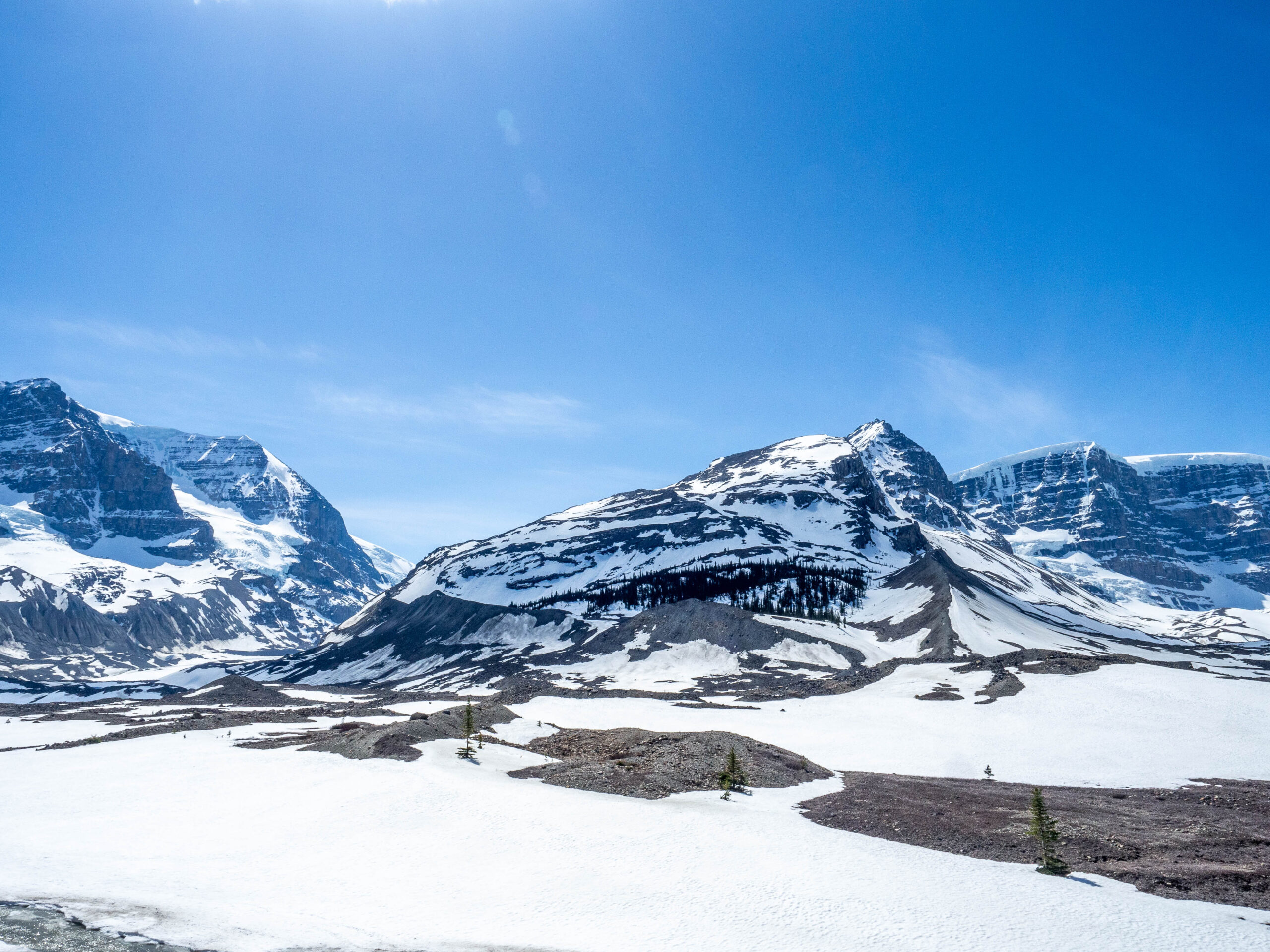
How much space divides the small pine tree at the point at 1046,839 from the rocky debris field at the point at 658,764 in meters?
14.4

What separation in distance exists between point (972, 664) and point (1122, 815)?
59507 mm

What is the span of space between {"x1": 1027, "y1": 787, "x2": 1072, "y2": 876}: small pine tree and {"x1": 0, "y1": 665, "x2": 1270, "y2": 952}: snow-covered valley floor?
0.84m

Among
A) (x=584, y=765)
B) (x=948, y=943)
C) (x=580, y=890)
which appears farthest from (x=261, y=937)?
(x=584, y=765)

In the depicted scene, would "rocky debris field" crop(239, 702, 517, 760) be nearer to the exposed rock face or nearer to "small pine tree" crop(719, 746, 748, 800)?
"small pine tree" crop(719, 746, 748, 800)

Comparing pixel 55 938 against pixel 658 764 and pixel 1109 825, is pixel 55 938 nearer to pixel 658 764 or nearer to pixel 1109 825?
pixel 658 764

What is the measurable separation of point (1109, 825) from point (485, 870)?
25373 mm

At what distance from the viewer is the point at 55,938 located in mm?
17062

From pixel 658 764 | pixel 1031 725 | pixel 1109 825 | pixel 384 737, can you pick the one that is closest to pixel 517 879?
pixel 658 764

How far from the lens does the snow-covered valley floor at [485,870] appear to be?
1786 centimetres

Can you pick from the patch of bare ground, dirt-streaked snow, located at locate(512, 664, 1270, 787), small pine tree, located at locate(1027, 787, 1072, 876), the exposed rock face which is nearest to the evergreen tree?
the patch of bare ground

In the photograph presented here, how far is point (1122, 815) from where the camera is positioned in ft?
104

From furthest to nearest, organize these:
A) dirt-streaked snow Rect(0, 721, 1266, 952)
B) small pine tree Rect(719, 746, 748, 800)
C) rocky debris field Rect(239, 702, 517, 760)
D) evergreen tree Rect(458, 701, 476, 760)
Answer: evergreen tree Rect(458, 701, 476, 760)
rocky debris field Rect(239, 702, 517, 760)
small pine tree Rect(719, 746, 748, 800)
dirt-streaked snow Rect(0, 721, 1266, 952)

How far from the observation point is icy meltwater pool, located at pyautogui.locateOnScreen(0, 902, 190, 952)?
16.5 m

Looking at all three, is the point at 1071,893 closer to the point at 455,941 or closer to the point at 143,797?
the point at 455,941
